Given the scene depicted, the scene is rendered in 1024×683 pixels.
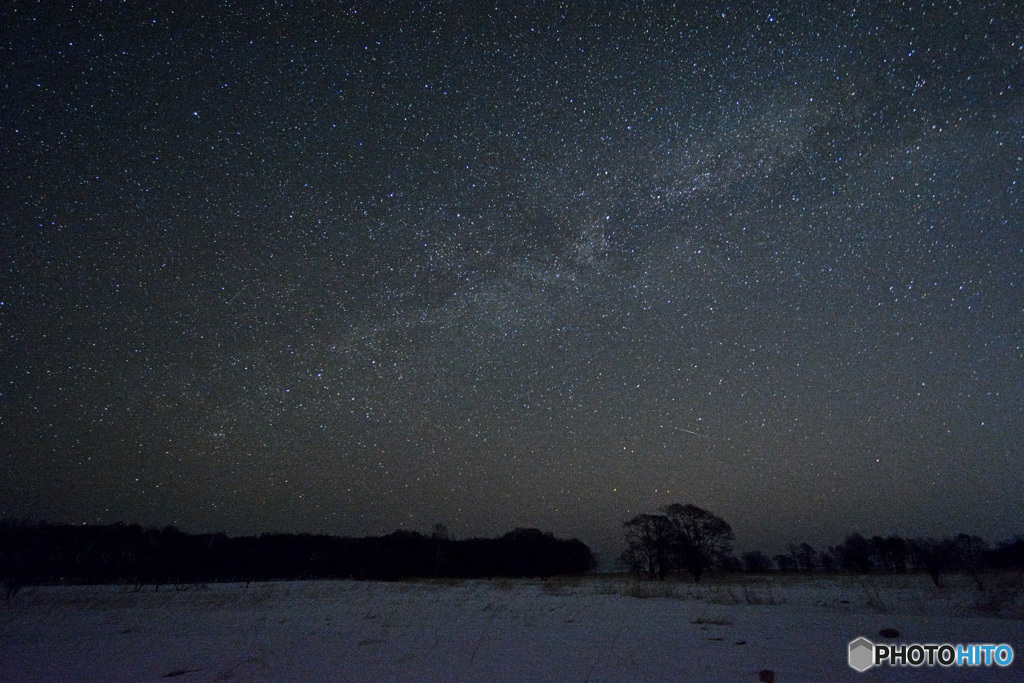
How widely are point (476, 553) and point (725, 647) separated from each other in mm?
85565

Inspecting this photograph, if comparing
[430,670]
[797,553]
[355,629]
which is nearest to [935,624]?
[430,670]

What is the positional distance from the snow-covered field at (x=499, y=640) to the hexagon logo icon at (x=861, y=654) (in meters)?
0.19

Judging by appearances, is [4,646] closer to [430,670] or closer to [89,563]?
[430,670]

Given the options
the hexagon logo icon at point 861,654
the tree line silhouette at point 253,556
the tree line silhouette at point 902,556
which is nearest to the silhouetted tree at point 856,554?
the tree line silhouette at point 902,556

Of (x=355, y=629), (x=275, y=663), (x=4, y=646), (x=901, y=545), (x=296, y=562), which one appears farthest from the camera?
(x=296, y=562)

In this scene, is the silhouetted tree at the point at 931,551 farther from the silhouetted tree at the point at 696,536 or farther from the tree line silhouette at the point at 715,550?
the silhouetted tree at the point at 696,536

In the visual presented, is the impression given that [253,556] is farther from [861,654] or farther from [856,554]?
[856,554]

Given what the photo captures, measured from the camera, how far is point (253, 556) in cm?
7081

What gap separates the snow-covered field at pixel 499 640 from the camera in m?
8.10

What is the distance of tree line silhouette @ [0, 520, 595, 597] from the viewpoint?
1549 inches

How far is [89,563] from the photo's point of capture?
145 ft

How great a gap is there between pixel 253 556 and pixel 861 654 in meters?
75.7

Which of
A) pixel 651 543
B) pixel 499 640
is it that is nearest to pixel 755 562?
pixel 651 543

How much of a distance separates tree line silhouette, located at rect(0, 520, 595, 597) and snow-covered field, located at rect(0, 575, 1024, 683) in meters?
16.5
